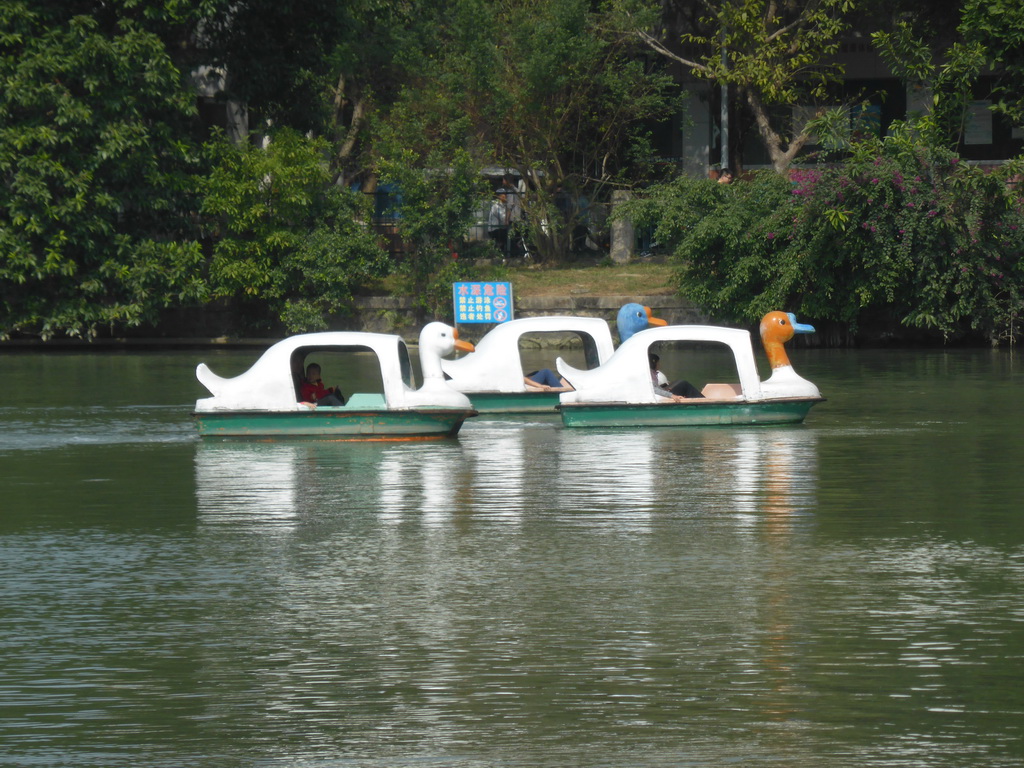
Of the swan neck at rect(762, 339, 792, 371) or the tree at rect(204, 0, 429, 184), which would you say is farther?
the tree at rect(204, 0, 429, 184)

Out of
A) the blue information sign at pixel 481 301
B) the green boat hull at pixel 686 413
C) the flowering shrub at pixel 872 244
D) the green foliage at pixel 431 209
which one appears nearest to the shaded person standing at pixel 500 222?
the green foliage at pixel 431 209

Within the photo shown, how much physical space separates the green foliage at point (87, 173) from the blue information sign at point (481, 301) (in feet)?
17.8

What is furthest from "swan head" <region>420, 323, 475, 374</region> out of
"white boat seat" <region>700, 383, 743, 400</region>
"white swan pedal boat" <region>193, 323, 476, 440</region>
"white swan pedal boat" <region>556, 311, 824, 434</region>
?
"white boat seat" <region>700, 383, 743, 400</region>

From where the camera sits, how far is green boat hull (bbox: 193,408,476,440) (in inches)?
737

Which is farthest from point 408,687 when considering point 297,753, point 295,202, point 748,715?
point 295,202

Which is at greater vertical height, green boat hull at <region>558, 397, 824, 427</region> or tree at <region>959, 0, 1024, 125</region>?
tree at <region>959, 0, 1024, 125</region>

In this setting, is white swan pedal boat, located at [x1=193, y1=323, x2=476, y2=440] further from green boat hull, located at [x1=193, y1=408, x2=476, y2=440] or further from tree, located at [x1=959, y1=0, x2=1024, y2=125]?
tree, located at [x1=959, y1=0, x2=1024, y2=125]

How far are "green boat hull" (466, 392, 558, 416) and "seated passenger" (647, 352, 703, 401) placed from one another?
190 centimetres

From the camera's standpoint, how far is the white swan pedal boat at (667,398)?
65.8ft

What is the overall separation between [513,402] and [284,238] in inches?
662

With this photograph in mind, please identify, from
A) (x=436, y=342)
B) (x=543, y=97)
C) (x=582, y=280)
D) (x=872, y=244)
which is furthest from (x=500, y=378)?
(x=543, y=97)

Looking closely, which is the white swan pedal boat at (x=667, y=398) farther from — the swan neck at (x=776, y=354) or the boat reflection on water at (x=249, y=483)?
the boat reflection on water at (x=249, y=483)

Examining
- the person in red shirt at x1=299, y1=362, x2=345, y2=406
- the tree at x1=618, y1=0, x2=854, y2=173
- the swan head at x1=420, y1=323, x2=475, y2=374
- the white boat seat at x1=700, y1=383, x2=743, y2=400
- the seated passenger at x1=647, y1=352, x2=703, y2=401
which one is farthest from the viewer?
the tree at x1=618, y1=0, x2=854, y2=173

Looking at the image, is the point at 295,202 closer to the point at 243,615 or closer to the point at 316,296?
the point at 316,296
